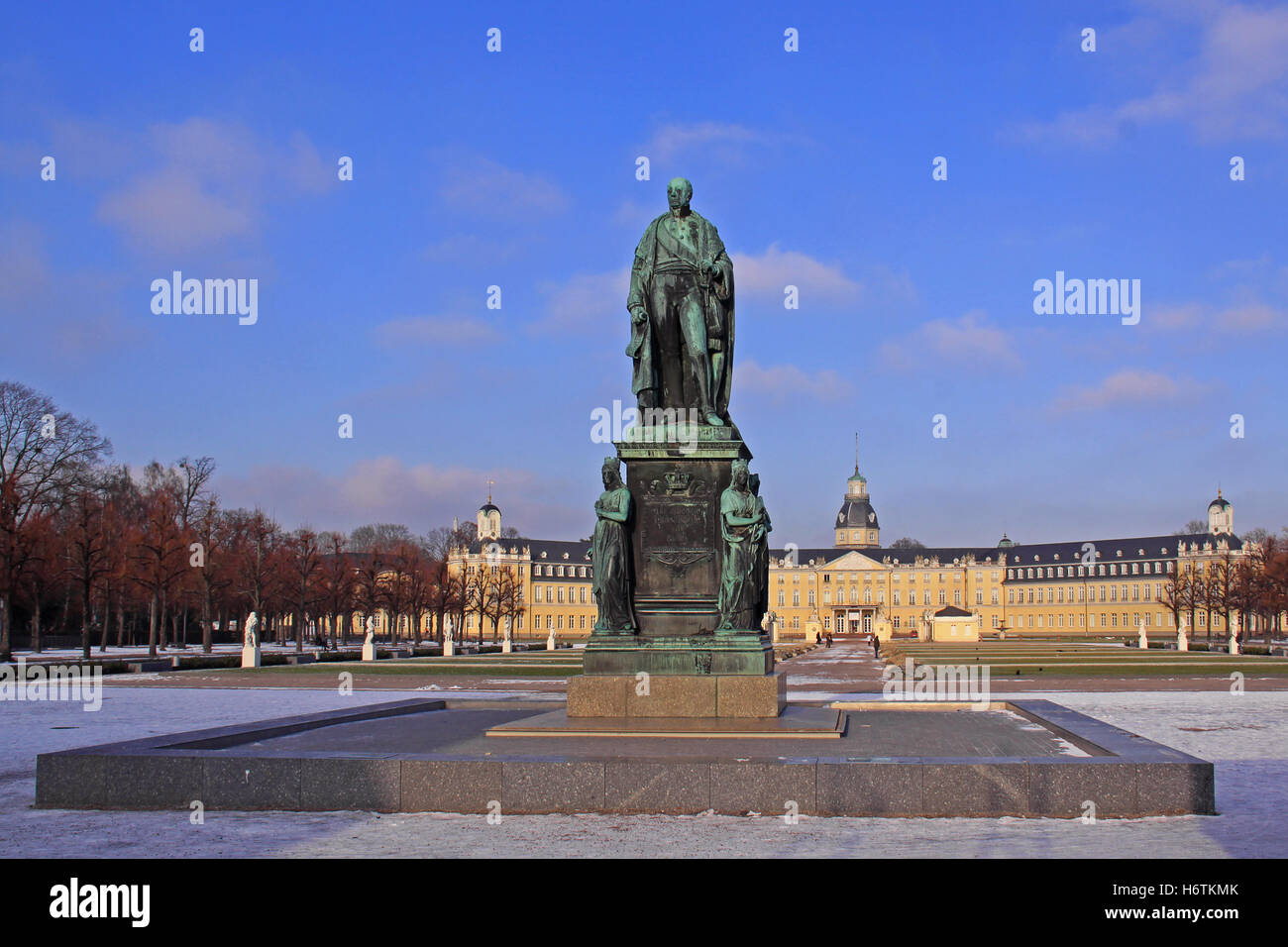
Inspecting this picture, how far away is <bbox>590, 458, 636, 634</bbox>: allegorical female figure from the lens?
43.3 feet

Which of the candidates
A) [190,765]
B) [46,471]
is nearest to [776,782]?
[190,765]

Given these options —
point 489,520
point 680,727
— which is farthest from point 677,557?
point 489,520

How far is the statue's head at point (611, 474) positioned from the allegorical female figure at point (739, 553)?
122 centimetres

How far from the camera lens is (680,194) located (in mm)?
14516

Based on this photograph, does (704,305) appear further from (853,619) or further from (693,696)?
(853,619)

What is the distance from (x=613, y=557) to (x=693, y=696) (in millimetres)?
1750

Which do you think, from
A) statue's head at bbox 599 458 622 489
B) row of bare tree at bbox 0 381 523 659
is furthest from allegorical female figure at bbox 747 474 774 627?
row of bare tree at bbox 0 381 523 659

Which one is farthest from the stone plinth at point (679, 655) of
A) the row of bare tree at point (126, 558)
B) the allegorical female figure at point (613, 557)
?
the row of bare tree at point (126, 558)

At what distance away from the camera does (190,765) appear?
35.1 feet

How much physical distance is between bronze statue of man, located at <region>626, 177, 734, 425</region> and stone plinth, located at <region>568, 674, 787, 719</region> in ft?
10.3

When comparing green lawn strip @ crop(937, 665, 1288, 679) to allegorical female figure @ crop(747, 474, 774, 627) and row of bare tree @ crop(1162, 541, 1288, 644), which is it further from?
row of bare tree @ crop(1162, 541, 1288, 644)

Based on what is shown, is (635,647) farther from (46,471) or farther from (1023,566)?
(1023,566)

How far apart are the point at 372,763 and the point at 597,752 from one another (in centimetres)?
199

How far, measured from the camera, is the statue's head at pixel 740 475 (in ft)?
42.8
